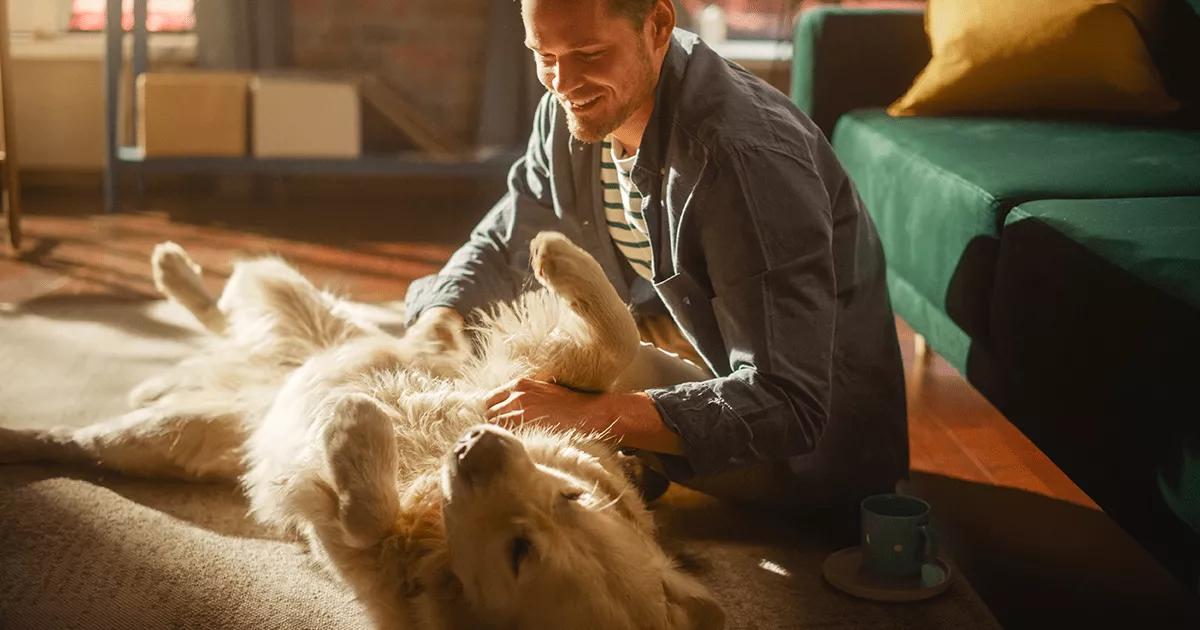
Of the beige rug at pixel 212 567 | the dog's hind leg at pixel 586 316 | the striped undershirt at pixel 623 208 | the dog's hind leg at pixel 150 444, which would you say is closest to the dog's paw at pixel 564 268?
the dog's hind leg at pixel 586 316

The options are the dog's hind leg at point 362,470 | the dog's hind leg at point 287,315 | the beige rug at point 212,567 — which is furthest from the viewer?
the dog's hind leg at point 287,315

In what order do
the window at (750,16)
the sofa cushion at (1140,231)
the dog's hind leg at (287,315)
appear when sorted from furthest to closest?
the window at (750,16) → the dog's hind leg at (287,315) → the sofa cushion at (1140,231)

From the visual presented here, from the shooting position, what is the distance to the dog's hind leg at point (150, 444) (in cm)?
199

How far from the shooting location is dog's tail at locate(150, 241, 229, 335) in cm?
237

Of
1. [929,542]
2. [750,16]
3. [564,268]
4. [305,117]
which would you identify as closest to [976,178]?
[929,542]

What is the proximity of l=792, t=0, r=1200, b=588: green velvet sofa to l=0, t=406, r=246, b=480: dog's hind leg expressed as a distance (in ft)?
4.36

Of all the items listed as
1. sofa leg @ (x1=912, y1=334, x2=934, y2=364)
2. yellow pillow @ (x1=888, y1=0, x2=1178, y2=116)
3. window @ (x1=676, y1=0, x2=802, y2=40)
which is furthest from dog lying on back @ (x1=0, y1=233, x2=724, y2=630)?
window @ (x1=676, y1=0, x2=802, y2=40)

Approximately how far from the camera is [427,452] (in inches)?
62.5

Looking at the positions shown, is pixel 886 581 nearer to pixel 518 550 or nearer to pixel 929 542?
pixel 929 542

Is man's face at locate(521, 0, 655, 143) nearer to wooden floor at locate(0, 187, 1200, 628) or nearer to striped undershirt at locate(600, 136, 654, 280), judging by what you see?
striped undershirt at locate(600, 136, 654, 280)

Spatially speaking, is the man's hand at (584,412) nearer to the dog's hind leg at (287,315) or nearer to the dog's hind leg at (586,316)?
the dog's hind leg at (586,316)

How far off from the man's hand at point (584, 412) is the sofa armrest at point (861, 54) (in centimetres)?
165

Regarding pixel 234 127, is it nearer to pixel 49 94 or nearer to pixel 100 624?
pixel 49 94

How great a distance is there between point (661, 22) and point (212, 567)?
1.08m
